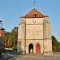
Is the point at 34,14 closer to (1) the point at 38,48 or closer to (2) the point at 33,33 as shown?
(2) the point at 33,33

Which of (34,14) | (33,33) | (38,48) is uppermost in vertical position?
(34,14)

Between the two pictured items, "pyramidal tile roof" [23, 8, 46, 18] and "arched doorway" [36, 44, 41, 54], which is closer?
"arched doorway" [36, 44, 41, 54]

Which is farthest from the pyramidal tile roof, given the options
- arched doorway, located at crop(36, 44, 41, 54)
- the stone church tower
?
arched doorway, located at crop(36, 44, 41, 54)

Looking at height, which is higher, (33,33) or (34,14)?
(34,14)

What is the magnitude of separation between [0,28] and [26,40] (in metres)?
31.4

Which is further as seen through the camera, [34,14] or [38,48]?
[34,14]

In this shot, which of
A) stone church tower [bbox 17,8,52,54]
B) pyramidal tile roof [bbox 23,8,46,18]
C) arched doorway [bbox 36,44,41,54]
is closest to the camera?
stone church tower [bbox 17,8,52,54]

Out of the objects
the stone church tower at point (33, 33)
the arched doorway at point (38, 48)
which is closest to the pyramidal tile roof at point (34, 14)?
the stone church tower at point (33, 33)

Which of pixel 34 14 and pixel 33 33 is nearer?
pixel 33 33

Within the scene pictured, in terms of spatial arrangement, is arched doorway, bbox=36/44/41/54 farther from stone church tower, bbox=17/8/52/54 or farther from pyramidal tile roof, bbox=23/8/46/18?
pyramidal tile roof, bbox=23/8/46/18

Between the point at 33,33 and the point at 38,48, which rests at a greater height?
the point at 33,33

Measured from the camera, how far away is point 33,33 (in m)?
62.0

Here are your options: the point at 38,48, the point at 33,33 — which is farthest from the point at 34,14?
the point at 38,48

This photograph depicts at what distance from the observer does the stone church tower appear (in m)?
61.3
